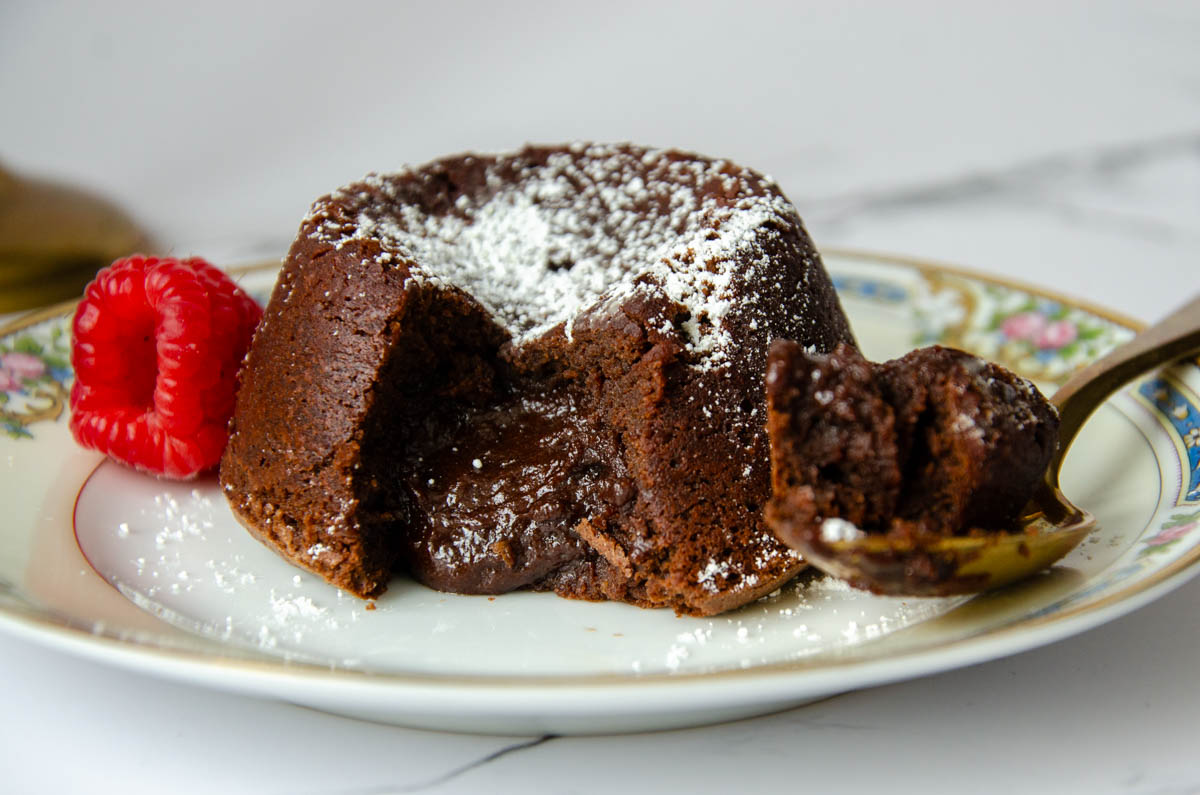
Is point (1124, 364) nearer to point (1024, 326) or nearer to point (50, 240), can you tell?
point (1024, 326)

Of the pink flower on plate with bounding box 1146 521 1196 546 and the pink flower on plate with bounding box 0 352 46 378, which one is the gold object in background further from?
the pink flower on plate with bounding box 1146 521 1196 546

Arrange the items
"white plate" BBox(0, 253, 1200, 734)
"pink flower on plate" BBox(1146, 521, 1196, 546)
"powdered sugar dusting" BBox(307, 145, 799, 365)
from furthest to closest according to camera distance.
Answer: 1. "powdered sugar dusting" BBox(307, 145, 799, 365)
2. "pink flower on plate" BBox(1146, 521, 1196, 546)
3. "white plate" BBox(0, 253, 1200, 734)

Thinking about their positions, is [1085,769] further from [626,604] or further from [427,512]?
[427,512]

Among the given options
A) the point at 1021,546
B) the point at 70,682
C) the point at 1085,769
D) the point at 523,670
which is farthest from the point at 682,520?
the point at 70,682

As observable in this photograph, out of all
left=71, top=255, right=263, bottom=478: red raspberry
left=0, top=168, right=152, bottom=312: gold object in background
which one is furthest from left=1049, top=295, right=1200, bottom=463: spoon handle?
left=0, top=168, right=152, bottom=312: gold object in background

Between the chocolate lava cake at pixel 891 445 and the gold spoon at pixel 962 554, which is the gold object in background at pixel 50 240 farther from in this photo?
the gold spoon at pixel 962 554

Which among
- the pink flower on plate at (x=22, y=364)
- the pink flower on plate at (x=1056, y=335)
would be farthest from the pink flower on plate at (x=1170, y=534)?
the pink flower on plate at (x=22, y=364)

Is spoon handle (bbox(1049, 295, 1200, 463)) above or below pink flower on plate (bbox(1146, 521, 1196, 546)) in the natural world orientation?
above

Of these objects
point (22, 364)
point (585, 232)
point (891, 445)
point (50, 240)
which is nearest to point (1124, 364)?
point (891, 445)
